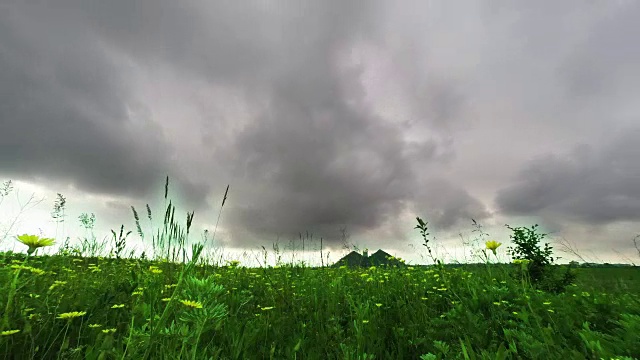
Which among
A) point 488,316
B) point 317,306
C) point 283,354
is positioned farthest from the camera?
point 317,306

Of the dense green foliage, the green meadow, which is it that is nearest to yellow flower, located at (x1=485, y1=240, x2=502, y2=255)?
the green meadow

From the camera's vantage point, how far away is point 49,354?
248 centimetres

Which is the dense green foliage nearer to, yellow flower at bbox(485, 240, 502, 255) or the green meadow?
the green meadow

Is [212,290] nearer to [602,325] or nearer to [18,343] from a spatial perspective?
[18,343]

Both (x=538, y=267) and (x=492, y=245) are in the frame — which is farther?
(x=538, y=267)

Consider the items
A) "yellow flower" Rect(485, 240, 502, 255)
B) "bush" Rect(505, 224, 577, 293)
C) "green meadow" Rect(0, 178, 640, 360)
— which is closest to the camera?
"green meadow" Rect(0, 178, 640, 360)

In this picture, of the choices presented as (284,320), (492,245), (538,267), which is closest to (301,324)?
(284,320)

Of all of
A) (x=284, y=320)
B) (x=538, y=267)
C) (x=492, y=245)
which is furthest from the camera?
(x=538, y=267)

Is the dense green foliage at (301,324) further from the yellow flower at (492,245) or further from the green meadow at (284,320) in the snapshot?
the yellow flower at (492,245)

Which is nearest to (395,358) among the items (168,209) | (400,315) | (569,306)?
(400,315)

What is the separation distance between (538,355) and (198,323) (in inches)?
89.2

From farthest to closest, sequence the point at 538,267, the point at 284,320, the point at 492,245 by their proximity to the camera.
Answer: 1. the point at 538,267
2. the point at 284,320
3. the point at 492,245

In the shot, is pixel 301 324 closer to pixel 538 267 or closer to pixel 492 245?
pixel 492 245

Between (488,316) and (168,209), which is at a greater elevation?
(168,209)
